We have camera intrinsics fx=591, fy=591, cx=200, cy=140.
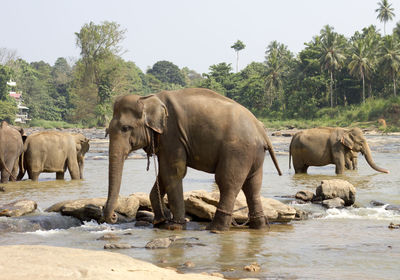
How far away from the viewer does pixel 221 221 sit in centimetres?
809

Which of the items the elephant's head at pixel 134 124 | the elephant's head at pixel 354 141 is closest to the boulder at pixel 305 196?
the elephant's head at pixel 134 124

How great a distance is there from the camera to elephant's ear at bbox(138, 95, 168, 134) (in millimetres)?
7715

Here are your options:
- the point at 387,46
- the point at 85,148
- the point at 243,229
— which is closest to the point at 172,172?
the point at 243,229

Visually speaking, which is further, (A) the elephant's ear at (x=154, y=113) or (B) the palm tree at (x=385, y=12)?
(B) the palm tree at (x=385, y=12)

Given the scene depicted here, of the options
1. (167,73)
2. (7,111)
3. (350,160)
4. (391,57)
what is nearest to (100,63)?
(7,111)

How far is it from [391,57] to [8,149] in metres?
55.7

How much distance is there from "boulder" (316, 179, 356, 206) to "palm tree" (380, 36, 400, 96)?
55.2 metres

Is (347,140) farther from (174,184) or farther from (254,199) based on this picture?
(174,184)

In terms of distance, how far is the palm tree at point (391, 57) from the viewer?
207 feet

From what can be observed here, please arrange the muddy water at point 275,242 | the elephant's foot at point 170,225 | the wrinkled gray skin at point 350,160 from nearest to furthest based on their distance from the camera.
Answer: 1. the muddy water at point 275,242
2. the elephant's foot at point 170,225
3. the wrinkled gray skin at point 350,160

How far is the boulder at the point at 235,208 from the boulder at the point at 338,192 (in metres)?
2.16

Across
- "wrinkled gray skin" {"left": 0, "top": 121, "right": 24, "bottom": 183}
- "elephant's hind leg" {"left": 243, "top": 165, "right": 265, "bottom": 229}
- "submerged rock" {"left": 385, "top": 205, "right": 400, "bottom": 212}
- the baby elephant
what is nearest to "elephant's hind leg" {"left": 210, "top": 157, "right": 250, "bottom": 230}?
"elephant's hind leg" {"left": 243, "top": 165, "right": 265, "bottom": 229}

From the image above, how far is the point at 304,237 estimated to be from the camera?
26.1 feet

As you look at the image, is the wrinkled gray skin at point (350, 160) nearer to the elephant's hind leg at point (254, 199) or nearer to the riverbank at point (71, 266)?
the elephant's hind leg at point (254, 199)
